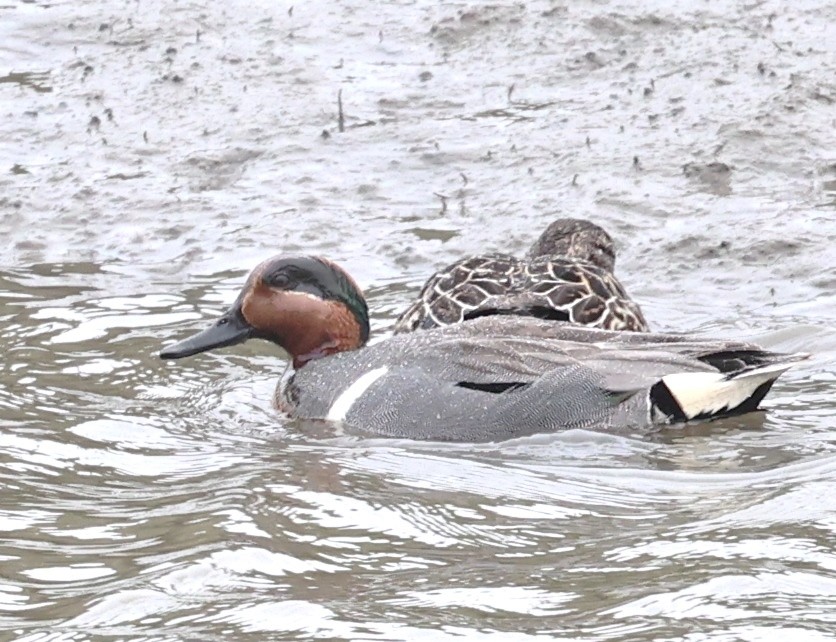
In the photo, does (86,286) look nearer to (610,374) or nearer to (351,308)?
(351,308)

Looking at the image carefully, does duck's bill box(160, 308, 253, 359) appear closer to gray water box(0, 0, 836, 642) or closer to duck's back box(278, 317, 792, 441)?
gray water box(0, 0, 836, 642)

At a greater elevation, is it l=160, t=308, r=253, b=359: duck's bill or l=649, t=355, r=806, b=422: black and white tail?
l=160, t=308, r=253, b=359: duck's bill

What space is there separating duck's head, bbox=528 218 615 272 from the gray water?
1.38 ft

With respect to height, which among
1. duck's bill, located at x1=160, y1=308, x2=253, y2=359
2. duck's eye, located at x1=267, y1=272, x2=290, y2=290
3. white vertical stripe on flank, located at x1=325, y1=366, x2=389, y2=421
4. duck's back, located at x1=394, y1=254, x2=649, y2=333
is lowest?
white vertical stripe on flank, located at x1=325, y1=366, x2=389, y2=421

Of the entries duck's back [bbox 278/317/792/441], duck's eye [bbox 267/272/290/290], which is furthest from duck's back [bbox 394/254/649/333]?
duck's eye [bbox 267/272/290/290]

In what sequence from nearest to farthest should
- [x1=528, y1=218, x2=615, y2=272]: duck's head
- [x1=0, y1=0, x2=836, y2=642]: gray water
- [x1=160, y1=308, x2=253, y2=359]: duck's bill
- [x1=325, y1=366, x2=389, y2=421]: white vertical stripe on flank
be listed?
[x1=0, y1=0, x2=836, y2=642]: gray water
[x1=325, y1=366, x2=389, y2=421]: white vertical stripe on flank
[x1=160, y1=308, x2=253, y2=359]: duck's bill
[x1=528, y1=218, x2=615, y2=272]: duck's head

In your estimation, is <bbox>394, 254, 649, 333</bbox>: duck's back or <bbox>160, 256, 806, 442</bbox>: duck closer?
<bbox>160, 256, 806, 442</bbox>: duck

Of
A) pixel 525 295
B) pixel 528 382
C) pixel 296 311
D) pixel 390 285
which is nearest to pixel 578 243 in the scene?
pixel 390 285

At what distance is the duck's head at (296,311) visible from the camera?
816 centimetres

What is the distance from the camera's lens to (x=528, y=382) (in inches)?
291

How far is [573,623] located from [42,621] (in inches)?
59.9

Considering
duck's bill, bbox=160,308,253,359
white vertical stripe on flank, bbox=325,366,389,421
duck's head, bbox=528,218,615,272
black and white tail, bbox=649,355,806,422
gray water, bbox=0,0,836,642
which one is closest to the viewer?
gray water, bbox=0,0,836,642

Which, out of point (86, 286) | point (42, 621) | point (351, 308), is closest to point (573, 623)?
point (42, 621)

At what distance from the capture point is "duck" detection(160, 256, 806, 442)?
735 cm
